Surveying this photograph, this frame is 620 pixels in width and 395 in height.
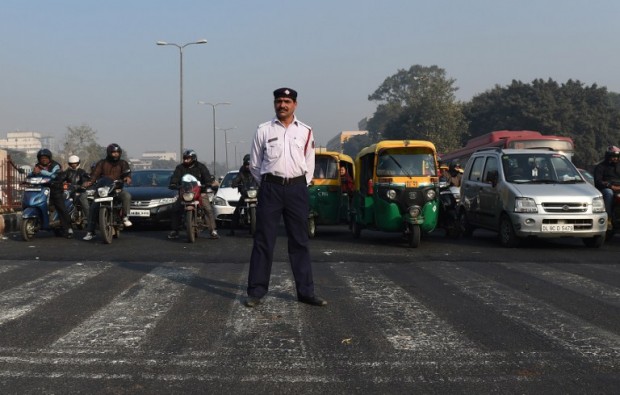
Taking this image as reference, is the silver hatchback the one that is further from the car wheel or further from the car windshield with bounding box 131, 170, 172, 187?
the car windshield with bounding box 131, 170, 172, 187

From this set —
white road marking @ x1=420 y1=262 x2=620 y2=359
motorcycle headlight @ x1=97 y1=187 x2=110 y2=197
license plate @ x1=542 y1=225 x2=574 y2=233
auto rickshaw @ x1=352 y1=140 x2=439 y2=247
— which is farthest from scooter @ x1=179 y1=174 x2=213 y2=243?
license plate @ x1=542 y1=225 x2=574 y2=233

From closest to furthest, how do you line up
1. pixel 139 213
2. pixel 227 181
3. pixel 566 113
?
pixel 139 213 < pixel 227 181 < pixel 566 113

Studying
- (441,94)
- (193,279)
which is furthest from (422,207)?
(441,94)

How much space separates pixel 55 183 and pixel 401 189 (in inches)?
258

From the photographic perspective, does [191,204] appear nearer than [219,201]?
Yes

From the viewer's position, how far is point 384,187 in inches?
433

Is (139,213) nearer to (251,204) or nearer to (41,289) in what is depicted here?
(251,204)

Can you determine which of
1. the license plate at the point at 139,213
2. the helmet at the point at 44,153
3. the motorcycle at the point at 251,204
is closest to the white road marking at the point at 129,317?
the motorcycle at the point at 251,204

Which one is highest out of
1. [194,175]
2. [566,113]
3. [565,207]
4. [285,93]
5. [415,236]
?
[566,113]

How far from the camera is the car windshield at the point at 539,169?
1123 cm

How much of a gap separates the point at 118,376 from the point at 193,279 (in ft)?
10.9

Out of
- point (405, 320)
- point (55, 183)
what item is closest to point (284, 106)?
point (405, 320)

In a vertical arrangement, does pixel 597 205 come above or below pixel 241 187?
below

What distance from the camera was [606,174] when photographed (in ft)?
39.6
